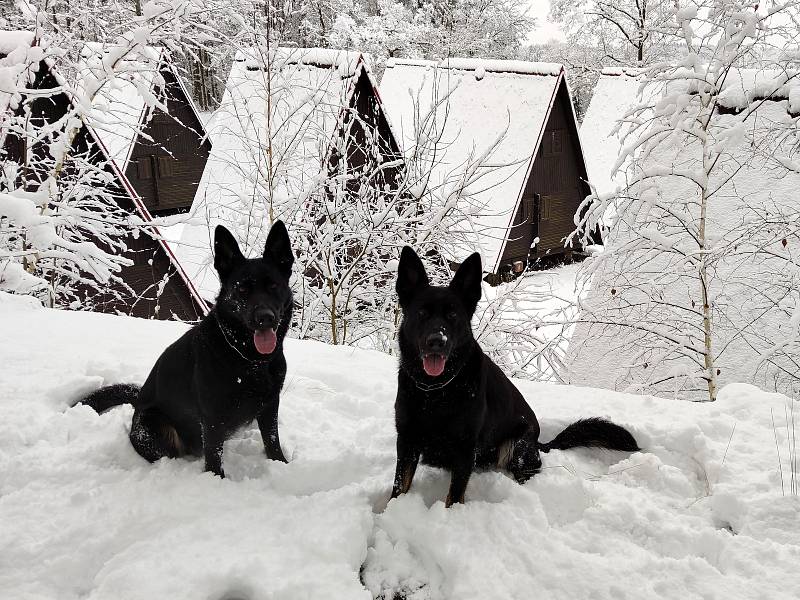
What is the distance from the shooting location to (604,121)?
2097 cm

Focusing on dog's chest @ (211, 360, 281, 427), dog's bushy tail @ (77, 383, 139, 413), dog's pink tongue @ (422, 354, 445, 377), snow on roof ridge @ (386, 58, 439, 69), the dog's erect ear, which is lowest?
dog's bushy tail @ (77, 383, 139, 413)

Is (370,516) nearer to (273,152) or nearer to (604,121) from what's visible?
(273,152)

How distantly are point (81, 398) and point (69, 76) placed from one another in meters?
6.99

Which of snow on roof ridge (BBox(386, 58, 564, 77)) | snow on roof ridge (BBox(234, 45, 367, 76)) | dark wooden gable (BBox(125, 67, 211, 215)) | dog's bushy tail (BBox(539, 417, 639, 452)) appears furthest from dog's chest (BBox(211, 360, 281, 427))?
dark wooden gable (BBox(125, 67, 211, 215))

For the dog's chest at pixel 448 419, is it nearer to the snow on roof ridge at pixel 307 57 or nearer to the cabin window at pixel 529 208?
the snow on roof ridge at pixel 307 57

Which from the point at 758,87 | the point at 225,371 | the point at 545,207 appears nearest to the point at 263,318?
the point at 225,371

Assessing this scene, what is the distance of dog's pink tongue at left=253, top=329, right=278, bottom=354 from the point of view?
267cm

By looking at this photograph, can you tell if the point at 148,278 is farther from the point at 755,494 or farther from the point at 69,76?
the point at 755,494

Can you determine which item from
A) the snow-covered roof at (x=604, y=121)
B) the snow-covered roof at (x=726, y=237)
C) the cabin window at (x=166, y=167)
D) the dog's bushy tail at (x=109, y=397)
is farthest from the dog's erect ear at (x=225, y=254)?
the snow-covered roof at (x=604, y=121)

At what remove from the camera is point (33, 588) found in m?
2.02

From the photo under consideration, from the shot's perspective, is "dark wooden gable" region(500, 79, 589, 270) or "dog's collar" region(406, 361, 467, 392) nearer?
"dog's collar" region(406, 361, 467, 392)

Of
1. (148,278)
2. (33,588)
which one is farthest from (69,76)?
(33,588)

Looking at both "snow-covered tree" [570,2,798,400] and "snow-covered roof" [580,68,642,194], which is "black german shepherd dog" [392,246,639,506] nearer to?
"snow-covered tree" [570,2,798,400]

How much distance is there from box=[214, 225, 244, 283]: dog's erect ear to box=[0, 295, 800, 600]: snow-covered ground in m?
0.99
